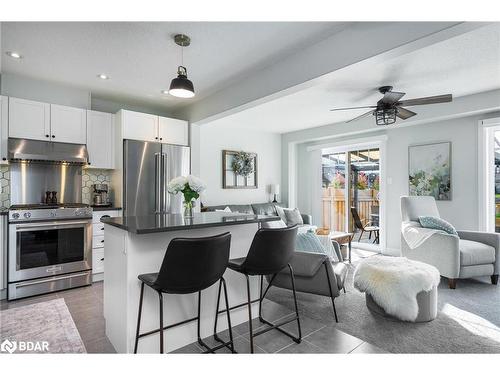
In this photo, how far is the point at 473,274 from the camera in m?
3.54

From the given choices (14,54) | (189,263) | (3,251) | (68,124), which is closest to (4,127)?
(68,124)

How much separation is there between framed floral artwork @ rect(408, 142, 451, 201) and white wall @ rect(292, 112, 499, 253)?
3.2 inches

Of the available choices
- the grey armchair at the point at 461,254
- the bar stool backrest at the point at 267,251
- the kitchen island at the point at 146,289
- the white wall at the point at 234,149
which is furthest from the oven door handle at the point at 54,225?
the grey armchair at the point at 461,254

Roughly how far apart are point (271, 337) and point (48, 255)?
108 inches

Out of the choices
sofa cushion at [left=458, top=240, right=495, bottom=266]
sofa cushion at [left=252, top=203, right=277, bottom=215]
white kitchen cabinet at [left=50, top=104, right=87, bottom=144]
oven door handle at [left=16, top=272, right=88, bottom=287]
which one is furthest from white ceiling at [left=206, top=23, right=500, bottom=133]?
oven door handle at [left=16, top=272, right=88, bottom=287]

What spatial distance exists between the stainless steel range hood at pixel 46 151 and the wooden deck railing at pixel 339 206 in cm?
501

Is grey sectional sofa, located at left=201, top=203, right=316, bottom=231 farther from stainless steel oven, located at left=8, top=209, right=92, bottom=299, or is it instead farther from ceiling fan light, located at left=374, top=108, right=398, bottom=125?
ceiling fan light, located at left=374, top=108, right=398, bottom=125

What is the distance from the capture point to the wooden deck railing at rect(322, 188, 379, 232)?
6105mm

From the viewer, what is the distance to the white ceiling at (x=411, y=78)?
8.82 feet

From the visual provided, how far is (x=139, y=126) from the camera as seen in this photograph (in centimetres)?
406

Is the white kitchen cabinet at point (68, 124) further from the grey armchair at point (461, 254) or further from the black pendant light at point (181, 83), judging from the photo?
the grey armchair at point (461, 254)

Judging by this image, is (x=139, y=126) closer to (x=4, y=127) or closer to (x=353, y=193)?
(x=4, y=127)
